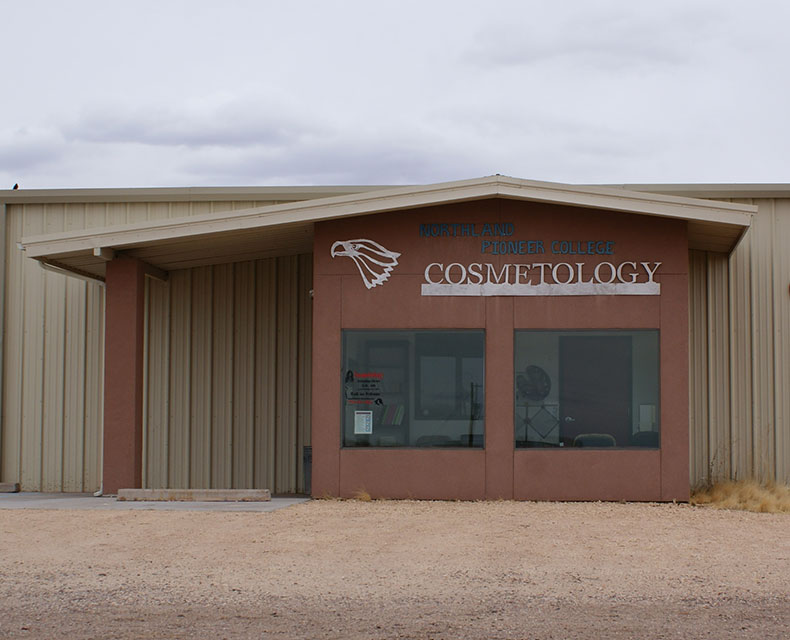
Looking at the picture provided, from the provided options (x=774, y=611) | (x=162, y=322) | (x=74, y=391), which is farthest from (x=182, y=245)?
(x=774, y=611)

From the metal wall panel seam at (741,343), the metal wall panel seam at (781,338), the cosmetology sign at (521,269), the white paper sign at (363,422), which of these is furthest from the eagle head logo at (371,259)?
the metal wall panel seam at (781,338)

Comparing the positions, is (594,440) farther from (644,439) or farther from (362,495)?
(362,495)

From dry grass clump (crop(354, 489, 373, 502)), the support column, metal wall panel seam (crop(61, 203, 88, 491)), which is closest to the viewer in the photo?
dry grass clump (crop(354, 489, 373, 502))

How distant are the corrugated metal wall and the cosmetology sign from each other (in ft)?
7.69

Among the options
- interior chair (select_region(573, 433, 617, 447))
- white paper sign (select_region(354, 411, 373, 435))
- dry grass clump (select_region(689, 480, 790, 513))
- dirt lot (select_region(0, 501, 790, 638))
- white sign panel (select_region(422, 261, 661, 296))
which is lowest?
dirt lot (select_region(0, 501, 790, 638))

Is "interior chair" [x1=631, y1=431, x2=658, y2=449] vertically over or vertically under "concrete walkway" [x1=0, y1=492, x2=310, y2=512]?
over

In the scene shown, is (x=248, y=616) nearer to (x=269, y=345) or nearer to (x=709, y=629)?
(x=709, y=629)

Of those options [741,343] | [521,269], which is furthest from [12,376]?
[741,343]

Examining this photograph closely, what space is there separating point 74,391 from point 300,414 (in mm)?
3410

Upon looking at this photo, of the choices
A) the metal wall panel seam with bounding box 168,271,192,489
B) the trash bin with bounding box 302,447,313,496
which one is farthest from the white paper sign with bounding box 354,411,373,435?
the metal wall panel seam with bounding box 168,271,192,489

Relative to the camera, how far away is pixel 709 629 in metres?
6.40

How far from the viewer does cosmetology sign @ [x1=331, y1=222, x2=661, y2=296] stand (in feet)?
41.1

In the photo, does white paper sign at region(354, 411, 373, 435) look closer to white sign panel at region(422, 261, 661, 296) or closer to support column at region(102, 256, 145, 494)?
white sign panel at region(422, 261, 661, 296)

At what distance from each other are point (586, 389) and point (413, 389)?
212 cm
